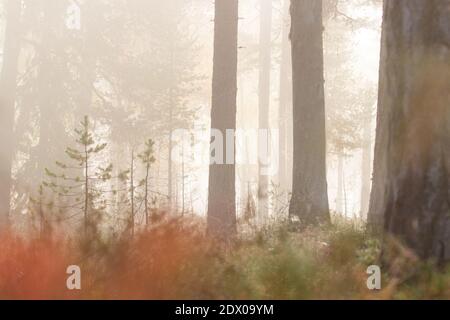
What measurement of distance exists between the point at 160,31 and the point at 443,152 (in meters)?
17.4

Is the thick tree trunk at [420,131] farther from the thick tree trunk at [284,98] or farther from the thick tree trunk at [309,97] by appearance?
the thick tree trunk at [284,98]

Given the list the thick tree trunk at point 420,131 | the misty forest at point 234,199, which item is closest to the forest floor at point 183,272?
the misty forest at point 234,199

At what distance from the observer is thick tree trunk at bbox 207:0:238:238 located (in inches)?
436

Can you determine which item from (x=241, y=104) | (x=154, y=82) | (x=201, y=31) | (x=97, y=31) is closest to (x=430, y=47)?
(x=97, y=31)

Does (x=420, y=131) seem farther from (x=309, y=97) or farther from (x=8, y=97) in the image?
(x=8, y=97)

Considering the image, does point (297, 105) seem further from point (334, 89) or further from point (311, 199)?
point (334, 89)

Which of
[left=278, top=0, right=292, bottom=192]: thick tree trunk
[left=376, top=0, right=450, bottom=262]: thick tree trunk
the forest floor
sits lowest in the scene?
the forest floor

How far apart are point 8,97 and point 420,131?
10.6 m

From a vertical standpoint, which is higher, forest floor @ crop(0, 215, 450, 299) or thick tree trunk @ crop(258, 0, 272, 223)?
thick tree trunk @ crop(258, 0, 272, 223)

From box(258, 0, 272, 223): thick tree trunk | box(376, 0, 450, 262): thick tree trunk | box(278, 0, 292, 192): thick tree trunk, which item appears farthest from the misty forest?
box(278, 0, 292, 192): thick tree trunk

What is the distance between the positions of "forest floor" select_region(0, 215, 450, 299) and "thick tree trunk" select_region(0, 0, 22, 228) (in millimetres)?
8105

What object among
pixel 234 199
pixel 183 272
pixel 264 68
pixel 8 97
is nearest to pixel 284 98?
pixel 264 68

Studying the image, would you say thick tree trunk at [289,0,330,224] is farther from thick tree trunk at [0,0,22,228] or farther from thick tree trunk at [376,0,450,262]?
thick tree trunk at [0,0,22,228]

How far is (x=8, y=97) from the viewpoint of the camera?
45.9 ft
